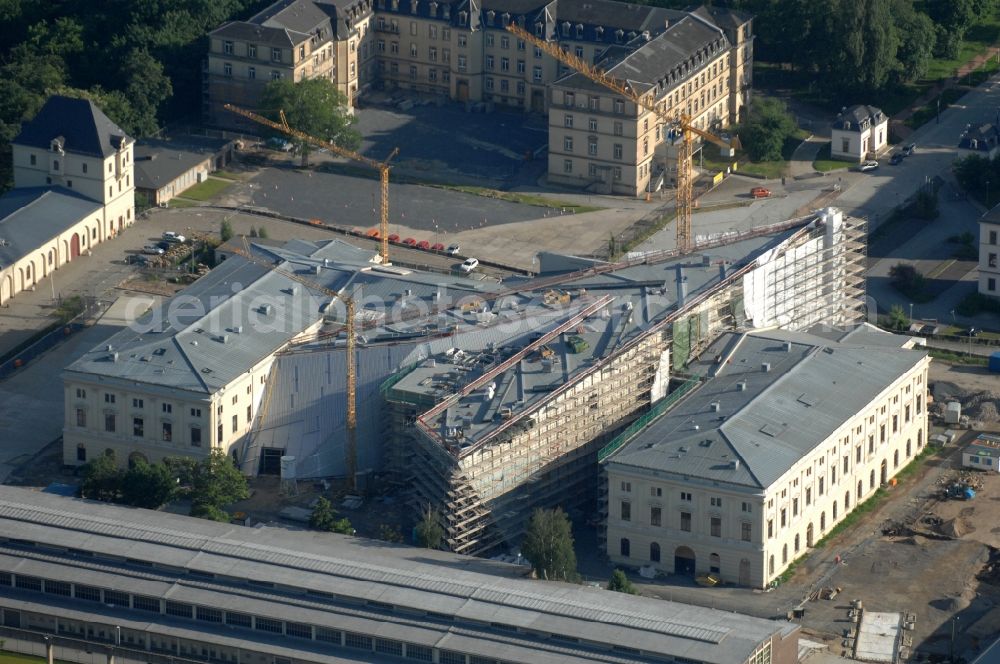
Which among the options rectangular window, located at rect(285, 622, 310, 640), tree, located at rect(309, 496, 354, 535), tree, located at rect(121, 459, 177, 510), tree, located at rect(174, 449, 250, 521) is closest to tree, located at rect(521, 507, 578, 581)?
tree, located at rect(309, 496, 354, 535)

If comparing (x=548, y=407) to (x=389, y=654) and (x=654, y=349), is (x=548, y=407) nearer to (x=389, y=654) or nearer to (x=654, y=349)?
(x=654, y=349)

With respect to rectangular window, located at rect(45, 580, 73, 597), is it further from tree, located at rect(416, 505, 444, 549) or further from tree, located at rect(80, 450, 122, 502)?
tree, located at rect(416, 505, 444, 549)

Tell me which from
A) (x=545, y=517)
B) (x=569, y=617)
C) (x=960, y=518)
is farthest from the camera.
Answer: (x=960, y=518)

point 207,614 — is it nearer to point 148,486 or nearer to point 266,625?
point 266,625

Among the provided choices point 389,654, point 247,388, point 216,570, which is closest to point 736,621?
point 389,654

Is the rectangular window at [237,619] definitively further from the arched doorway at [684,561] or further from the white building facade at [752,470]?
the arched doorway at [684,561]

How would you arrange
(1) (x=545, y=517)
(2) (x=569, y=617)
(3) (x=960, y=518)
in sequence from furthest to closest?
(3) (x=960, y=518) → (1) (x=545, y=517) → (2) (x=569, y=617)
